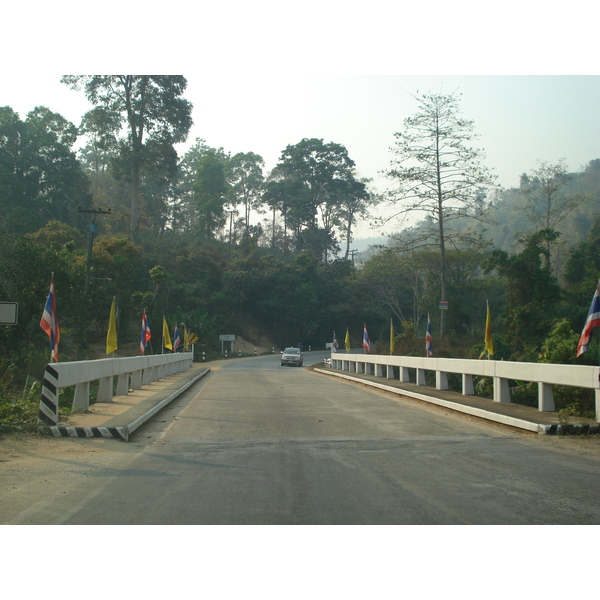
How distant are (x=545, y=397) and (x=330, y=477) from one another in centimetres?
659

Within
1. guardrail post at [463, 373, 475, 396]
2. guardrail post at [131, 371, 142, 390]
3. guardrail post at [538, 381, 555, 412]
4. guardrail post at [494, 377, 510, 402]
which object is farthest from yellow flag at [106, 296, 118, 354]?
guardrail post at [538, 381, 555, 412]

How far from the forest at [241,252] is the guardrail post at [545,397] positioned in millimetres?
576

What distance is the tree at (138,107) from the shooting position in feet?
209

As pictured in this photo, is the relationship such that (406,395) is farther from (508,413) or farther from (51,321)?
(51,321)

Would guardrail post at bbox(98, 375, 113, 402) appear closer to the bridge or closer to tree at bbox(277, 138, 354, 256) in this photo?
the bridge

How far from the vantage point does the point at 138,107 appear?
64.6m

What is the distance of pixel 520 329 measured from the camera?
1550 inches

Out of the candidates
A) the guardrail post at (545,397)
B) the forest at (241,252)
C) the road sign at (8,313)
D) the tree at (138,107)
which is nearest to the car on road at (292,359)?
the forest at (241,252)

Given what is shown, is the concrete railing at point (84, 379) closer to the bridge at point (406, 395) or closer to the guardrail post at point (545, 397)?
the bridge at point (406, 395)

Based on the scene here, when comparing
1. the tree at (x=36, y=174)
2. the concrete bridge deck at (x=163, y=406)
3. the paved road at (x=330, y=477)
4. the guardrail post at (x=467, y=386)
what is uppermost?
the tree at (x=36, y=174)

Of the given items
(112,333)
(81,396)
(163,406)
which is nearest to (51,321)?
(81,396)

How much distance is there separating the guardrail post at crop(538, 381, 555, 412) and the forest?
576mm

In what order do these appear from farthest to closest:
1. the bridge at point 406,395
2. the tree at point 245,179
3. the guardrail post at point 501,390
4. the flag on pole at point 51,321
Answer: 1. the tree at point 245,179
2. the guardrail post at point 501,390
3. the flag on pole at point 51,321
4. the bridge at point 406,395

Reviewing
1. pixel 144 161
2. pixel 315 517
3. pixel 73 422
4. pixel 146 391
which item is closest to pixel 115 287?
pixel 144 161
